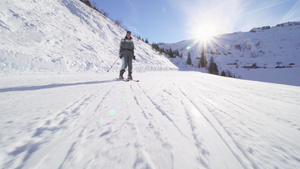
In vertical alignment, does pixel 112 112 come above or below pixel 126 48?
below

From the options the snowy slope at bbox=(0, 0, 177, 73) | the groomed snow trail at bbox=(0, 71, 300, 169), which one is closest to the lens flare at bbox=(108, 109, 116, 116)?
the groomed snow trail at bbox=(0, 71, 300, 169)

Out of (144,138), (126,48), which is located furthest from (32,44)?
(144,138)

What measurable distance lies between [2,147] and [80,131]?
409 mm

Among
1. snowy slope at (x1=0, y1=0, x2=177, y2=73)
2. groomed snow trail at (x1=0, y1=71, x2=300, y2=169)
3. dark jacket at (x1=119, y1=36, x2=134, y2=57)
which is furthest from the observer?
dark jacket at (x1=119, y1=36, x2=134, y2=57)

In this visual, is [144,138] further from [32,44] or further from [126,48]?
[32,44]

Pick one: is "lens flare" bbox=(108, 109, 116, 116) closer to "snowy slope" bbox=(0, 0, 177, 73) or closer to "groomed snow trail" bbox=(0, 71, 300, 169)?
"groomed snow trail" bbox=(0, 71, 300, 169)

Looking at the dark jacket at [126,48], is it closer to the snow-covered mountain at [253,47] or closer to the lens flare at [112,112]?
the lens flare at [112,112]

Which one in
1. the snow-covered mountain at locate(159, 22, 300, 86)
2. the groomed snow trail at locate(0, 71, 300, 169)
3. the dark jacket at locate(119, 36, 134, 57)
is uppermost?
the snow-covered mountain at locate(159, 22, 300, 86)

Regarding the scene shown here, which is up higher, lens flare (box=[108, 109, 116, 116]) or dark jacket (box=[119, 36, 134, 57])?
dark jacket (box=[119, 36, 134, 57])

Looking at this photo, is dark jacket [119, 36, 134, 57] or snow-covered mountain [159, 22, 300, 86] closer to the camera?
dark jacket [119, 36, 134, 57]

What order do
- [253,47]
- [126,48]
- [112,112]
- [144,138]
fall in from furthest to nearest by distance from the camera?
[253,47] < [126,48] < [112,112] < [144,138]

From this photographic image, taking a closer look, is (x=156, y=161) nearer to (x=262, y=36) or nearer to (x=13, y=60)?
(x=13, y=60)

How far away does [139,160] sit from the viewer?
2.14 feet

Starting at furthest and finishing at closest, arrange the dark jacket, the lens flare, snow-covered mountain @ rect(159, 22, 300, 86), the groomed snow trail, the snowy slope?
1. snow-covered mountain @ rect(159, 22, 300, 86)
2. the dark jacket
3. the snowy slope
4. the lens flare
5. the groomed snow trail
